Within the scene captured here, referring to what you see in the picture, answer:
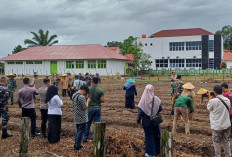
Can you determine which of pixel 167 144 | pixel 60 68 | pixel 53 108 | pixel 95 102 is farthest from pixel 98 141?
pixel 60 68

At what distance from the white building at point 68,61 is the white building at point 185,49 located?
8636mm

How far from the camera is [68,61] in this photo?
40.1 metres

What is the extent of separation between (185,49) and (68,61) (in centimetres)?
2026

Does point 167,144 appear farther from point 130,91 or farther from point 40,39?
point 40,39

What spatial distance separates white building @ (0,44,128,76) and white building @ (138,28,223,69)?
8.64 metres

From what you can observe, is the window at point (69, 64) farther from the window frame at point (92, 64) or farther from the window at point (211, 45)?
the window at point (211, 45)

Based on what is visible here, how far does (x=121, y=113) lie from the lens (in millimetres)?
11609

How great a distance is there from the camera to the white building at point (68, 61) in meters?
38.5

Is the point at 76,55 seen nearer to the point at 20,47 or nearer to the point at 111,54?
the point at 111,54

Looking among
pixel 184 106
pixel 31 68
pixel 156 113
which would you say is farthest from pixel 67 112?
pixel 31 68

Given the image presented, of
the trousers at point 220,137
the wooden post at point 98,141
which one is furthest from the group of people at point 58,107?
the trousers at point 220,137

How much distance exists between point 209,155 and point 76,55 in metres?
34.8

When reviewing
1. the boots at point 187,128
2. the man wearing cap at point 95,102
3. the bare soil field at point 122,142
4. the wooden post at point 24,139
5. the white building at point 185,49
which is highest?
the white building at point 185,49

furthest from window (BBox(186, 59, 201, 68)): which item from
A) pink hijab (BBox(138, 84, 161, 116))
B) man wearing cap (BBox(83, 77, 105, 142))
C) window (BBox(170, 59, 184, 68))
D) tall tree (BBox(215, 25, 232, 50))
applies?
pink hijab (BBox(138, 84, 161, 116))
